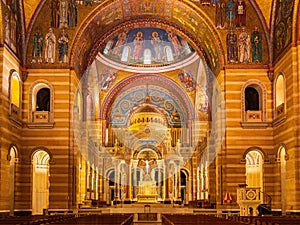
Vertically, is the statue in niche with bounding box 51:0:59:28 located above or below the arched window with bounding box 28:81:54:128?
above

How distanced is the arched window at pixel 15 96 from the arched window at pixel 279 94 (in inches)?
518

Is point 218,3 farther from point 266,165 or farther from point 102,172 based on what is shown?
point 102,172

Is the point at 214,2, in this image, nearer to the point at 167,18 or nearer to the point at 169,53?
the point at 167,18

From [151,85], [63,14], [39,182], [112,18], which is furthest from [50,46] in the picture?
[151,85]

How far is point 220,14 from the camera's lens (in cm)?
2941

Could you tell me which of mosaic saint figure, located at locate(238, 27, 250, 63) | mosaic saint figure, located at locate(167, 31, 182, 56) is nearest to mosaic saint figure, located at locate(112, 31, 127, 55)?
mosaic saint figure, located at locate(167, 31, 182, 56)

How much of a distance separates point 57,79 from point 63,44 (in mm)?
1919

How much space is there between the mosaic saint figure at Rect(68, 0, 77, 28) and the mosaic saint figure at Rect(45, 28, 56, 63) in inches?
45.0

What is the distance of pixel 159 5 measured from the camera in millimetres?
31625

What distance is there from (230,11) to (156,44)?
57.2 feet

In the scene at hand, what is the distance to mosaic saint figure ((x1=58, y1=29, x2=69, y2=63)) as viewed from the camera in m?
28.9

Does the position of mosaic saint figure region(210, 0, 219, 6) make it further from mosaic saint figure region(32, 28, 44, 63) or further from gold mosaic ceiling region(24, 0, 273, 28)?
mosaic saint figure region(32, 28, 44, 63)

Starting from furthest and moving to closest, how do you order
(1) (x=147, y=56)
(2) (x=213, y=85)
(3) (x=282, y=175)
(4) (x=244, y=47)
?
(1) (x=147, y=56) → (2) (x=213, y=85) → (4) (x=244, y=47) → (3) (x=282, y=175)

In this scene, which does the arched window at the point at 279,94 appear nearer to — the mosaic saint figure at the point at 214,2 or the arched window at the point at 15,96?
the mosaic saint figure at the point at 214,2
